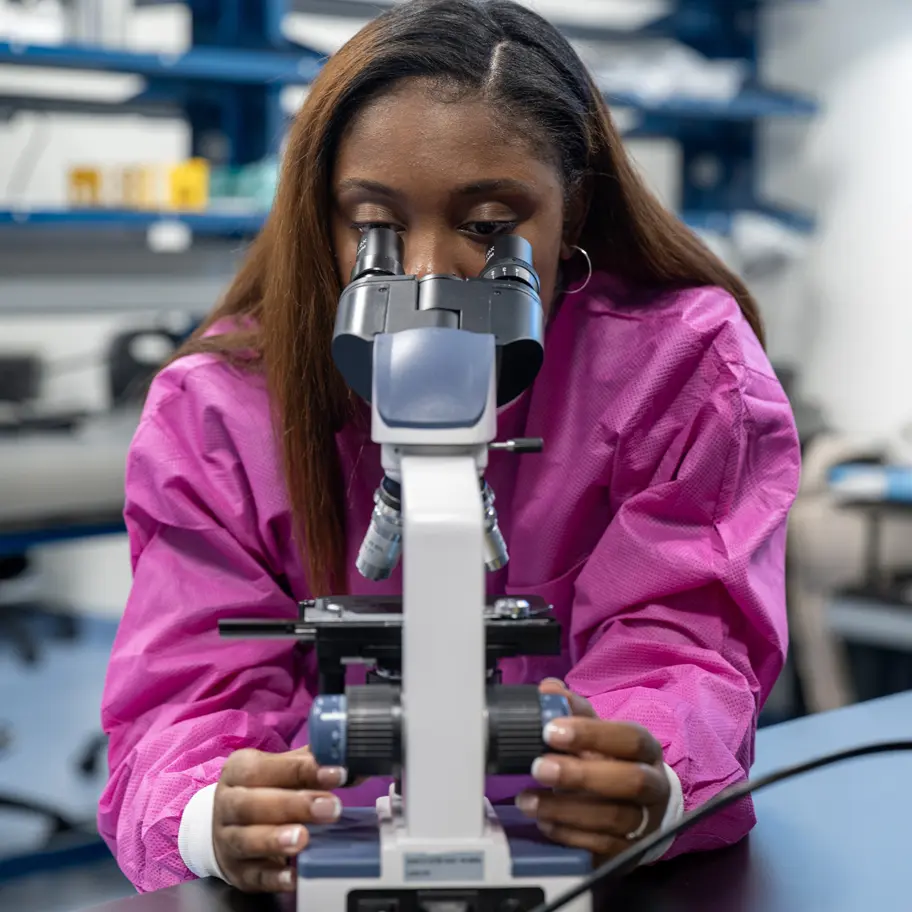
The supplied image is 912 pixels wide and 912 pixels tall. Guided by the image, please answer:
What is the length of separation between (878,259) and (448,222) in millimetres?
3212

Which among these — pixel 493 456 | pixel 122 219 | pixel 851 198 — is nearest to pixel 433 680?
pixel 493 456

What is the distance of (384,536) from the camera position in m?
0.70

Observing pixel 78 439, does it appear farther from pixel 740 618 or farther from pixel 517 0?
pixel 740 618

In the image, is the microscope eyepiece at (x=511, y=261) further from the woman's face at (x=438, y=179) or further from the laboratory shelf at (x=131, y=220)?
the laboratory shelf at (x=131, y=220)

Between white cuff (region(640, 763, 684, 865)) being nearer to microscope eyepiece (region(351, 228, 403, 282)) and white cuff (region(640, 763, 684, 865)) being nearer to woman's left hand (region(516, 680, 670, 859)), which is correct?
woman's left hand (region(516, 680, 670, 859))

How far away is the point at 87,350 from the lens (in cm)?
426

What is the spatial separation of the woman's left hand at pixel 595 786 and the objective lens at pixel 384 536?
118 millimetres

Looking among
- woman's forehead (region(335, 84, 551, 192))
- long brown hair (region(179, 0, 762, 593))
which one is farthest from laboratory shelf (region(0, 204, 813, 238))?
woman's forehead (region(335, 84, 551, 192))

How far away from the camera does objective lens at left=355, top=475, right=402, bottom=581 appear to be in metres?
0.69

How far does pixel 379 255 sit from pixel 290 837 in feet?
1.16

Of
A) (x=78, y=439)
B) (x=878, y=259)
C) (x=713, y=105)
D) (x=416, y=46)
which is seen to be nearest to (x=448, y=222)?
(x=416, y=46)

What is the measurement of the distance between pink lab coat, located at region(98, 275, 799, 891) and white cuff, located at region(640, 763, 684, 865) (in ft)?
0.11

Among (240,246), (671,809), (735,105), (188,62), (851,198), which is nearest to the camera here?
(671,809)

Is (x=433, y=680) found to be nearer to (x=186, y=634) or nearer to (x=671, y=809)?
(x=671, y=809)
